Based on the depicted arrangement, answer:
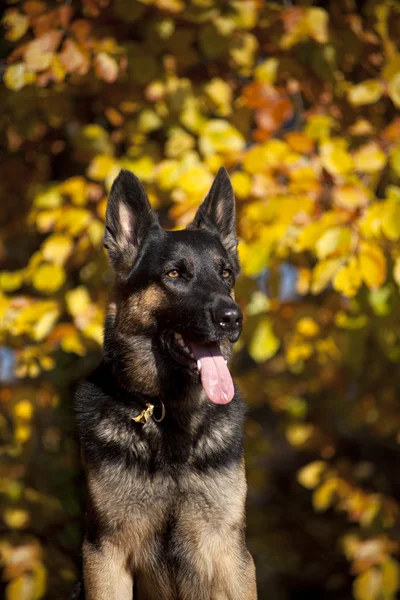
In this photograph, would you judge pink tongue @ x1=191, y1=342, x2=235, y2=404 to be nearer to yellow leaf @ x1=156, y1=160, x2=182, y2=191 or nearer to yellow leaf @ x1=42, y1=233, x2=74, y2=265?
yellow leaf @ x1=156, y1=160, x2=182, y2=191

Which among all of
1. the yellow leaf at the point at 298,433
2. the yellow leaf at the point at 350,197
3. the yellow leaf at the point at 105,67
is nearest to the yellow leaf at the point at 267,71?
the yellow leaf at the point at 105,67

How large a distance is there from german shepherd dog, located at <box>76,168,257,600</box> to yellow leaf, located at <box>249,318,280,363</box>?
4.09ft

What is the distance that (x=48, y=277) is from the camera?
4910mm

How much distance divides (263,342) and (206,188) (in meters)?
1.09

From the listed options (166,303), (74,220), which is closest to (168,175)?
(74,220)

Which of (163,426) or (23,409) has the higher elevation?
(163,426)

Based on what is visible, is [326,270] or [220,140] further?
[220,140]

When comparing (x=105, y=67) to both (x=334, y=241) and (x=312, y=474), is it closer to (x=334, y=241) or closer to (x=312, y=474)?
(x=334, y=241)

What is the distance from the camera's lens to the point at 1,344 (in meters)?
5.34

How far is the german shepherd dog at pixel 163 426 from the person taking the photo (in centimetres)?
304

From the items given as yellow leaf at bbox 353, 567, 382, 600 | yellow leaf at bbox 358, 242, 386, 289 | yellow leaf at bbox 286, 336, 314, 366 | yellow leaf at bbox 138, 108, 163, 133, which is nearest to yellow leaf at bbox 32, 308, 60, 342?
yellow leaf at bbox 138, 108, 163, 133

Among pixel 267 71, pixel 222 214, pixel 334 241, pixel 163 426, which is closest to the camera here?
pixel 163 426

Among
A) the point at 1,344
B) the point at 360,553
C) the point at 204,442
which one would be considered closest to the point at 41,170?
the point at 1,344

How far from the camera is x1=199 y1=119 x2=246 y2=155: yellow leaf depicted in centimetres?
454
